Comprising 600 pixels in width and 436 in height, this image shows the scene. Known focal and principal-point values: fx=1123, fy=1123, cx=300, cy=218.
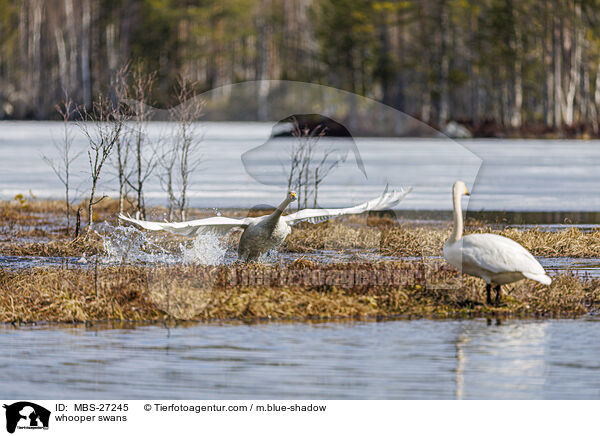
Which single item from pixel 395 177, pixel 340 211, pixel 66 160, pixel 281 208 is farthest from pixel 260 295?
pixel 395 177

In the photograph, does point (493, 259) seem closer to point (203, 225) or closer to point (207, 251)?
point (203, 225)

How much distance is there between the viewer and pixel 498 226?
61.9ft

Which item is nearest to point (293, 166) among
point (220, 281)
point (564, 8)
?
point (220, 281)

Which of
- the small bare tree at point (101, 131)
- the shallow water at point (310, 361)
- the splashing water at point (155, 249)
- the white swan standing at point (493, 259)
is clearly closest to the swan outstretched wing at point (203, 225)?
the splashing water at point (155, 249)

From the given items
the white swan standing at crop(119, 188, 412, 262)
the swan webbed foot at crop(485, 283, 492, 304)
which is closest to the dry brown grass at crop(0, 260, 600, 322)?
the swan webbed foot at crop(485, 283, 492, 304)

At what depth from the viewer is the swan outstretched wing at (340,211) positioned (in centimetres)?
1323

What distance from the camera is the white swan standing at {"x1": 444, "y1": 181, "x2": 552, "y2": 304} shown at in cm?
1095

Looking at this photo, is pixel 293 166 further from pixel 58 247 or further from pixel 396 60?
pixel 396 60

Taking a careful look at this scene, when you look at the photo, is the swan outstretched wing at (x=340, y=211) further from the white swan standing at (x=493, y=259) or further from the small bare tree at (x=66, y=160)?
the small bare tree at (x=66, y=160)

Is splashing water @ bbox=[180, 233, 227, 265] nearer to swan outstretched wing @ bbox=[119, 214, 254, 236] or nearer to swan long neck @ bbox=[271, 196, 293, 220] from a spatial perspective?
swan outstretched wing @ bbox=[119, 214, 254, 236]
